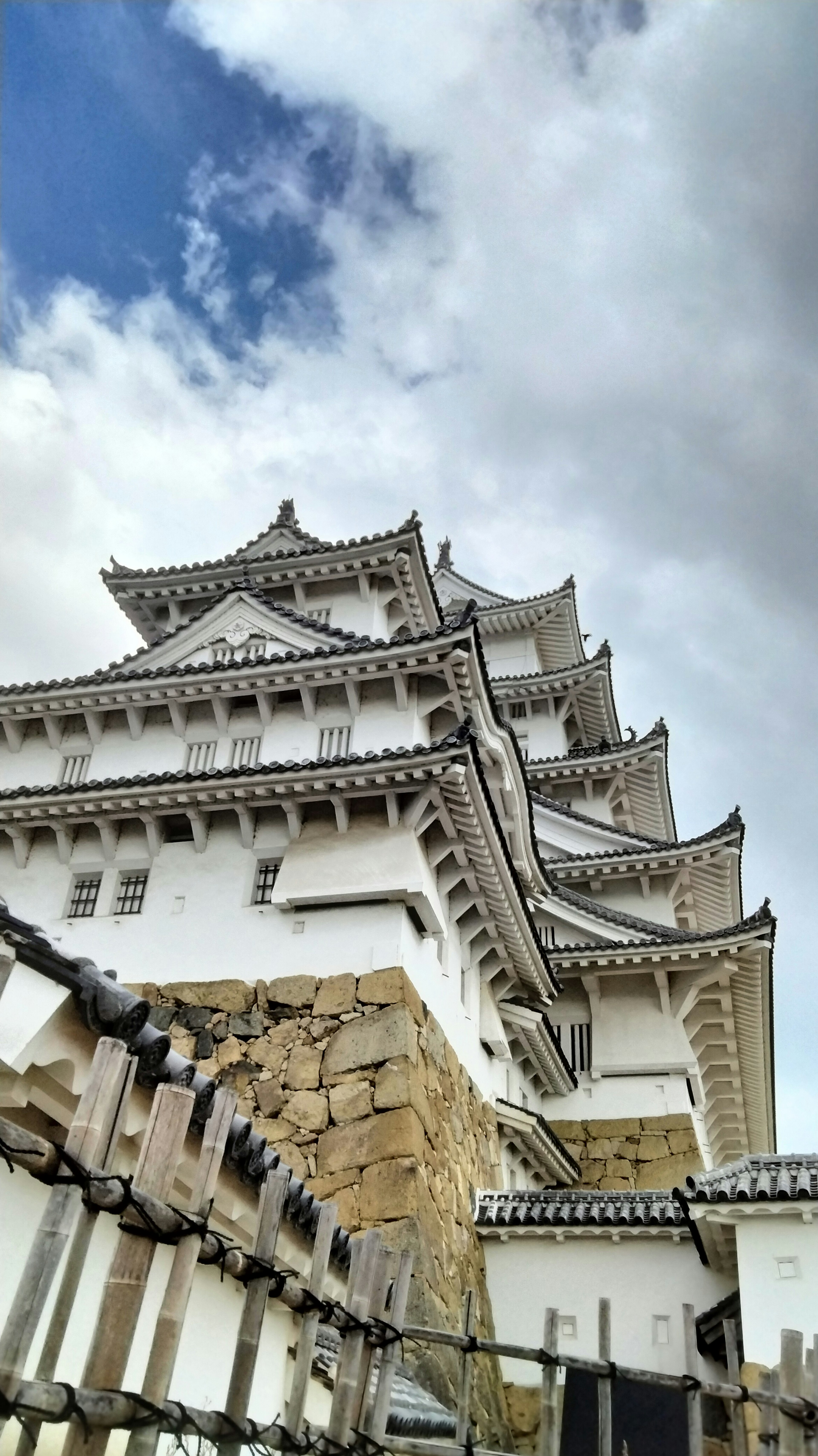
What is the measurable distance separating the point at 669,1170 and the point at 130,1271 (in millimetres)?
17593

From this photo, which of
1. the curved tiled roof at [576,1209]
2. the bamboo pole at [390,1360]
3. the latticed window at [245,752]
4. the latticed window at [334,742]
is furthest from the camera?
the latticed window at [245,752]

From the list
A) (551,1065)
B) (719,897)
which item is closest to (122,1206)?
(551,1065)

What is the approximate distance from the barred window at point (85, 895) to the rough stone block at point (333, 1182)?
15.3 feet

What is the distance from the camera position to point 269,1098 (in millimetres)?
12273

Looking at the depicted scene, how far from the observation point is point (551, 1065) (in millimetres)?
19297

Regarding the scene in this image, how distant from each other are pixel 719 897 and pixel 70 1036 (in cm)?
2121

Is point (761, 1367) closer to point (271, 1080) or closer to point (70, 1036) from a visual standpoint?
point (271, 1080)

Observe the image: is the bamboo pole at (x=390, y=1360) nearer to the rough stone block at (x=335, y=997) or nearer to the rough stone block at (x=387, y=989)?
the rough stone block at (x=387, y=989)

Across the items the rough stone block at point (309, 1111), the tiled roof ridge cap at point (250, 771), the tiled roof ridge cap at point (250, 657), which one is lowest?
the rough stone block at point (309, 1111)

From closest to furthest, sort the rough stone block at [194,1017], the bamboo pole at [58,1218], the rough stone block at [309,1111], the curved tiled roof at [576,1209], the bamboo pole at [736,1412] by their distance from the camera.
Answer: the bamboo pole at [58,1218] → the bamboo pole at [736,1412] → the rough stone block at [309,1111] → the rough stone block at [194,1017] → the curved tiled roof at [576,1209]

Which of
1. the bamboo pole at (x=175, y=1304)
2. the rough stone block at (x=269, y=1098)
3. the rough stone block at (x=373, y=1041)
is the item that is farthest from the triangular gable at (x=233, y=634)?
the bamboo pole at (x=175, y=1304)

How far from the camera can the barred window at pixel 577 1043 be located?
68.3ft

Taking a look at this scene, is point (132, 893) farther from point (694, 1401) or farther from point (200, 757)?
point (694, 1401)

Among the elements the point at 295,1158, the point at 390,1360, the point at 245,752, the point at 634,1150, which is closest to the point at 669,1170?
the point at 634,1150
